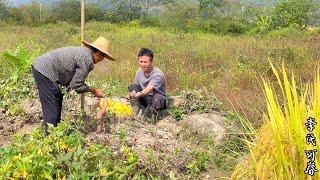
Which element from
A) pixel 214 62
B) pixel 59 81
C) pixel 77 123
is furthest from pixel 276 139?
pixel 214 62

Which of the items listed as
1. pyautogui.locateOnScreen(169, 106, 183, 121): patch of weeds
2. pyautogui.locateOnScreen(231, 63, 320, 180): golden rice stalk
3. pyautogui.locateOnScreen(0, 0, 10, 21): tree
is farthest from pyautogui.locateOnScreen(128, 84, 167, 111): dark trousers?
pyautogui.locateOnScreen(0, 0, 10, 21): tree

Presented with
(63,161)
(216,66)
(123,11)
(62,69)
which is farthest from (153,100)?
(123,11)

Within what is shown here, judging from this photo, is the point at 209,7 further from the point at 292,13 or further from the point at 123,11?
the point at 292,13

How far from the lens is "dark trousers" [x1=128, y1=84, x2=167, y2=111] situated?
5484mm

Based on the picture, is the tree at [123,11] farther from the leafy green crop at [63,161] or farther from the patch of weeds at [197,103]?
the leafy green crop at [63,161]

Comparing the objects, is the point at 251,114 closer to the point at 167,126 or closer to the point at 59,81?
the point at 167,126

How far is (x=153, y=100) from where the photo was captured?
552 centimetres

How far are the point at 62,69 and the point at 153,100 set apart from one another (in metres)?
1.36

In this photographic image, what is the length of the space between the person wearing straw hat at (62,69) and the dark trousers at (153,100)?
1.14 m

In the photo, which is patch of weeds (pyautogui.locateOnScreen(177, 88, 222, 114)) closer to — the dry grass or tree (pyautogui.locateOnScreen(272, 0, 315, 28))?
the dry grass

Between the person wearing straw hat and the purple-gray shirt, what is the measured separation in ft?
3.56

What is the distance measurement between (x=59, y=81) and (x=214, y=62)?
6133 mm

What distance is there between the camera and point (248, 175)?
2.91 meters

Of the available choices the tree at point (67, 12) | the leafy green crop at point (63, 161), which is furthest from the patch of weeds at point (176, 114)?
the tree at point (67, 12)
